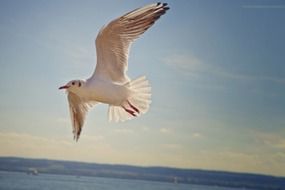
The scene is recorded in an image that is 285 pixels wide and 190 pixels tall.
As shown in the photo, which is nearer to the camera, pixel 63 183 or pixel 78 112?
pixel 78 112

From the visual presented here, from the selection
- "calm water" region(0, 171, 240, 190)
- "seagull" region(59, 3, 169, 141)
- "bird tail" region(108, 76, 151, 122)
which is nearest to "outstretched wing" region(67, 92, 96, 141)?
"seagull" region(59, 3, 169, 141)

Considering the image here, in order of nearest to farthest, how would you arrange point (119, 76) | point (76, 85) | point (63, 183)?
point (76, 85) → point (119, 76) → point (63, 183)

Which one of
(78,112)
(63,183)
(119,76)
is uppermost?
(63,183)

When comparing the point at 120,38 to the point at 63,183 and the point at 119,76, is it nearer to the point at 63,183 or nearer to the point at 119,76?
the point at 119,76

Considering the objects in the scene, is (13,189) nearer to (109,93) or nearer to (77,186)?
Result: (77,186)

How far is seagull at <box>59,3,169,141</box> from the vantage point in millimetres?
1759

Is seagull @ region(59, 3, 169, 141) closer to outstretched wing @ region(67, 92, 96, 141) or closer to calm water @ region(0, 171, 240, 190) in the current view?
outstretched wing @ region(67, 92, 96, 141)

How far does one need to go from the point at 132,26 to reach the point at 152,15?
87 millimetres

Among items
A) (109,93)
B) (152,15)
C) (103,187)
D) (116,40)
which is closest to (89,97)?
(109,93)

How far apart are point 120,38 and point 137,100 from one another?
22 centimetres

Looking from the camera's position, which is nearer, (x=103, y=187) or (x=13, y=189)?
(x=13, y=189)

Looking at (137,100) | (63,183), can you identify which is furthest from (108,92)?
(63,183)

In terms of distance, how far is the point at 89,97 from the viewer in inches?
73.2

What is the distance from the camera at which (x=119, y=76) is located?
191 centimetres
